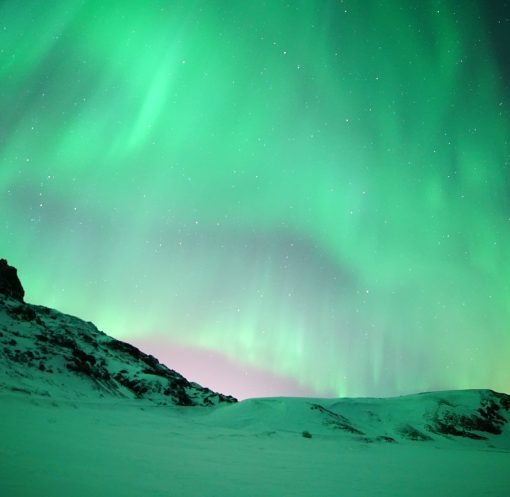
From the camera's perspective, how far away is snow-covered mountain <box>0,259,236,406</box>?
43.2m

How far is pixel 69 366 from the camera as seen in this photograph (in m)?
52.5

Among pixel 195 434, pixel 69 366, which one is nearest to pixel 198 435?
pixel 195 434

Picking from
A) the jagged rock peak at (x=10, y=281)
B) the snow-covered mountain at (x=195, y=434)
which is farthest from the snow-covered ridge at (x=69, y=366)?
the jagged rock peak at (x=10, y=281)

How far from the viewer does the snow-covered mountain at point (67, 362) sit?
43.2 metres

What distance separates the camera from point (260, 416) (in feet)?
152

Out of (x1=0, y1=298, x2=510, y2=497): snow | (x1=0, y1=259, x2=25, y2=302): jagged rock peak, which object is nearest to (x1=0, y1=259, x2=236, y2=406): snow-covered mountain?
(x1=0, y1=259, x2=25, y2=302): jagged rock peak

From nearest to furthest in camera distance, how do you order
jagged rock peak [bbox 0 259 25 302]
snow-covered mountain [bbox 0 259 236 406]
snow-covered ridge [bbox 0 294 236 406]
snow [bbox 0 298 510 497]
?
snow [bbox 0 298 510 497] → snow-covered ridge [bbox 0 294 236 406] → snow-covered mountain [bbox 0 259 236 406] → jagged rock peak [bbox 0 259 25 302]

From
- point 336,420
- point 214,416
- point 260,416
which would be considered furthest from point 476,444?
point 214,416

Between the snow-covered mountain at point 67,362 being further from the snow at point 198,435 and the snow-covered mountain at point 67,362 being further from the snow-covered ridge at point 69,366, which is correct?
the snow at point 198,435

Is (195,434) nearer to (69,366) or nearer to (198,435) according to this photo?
(198,435)

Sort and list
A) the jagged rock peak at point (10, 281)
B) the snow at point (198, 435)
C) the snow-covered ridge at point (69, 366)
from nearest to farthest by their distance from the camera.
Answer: the snow at point (198, 435)
the snow-covered ridge at point (69, 366)
the jagged rock peak at point (10, 281)

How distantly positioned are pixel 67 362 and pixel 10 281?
1721 inches

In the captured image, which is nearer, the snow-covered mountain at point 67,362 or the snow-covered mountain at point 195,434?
the snow-covered mountain at point 195,434

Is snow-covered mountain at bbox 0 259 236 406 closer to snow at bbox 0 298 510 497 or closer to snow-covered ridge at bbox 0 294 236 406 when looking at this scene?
snow-covered ridge at bbox 0 294 236 406
